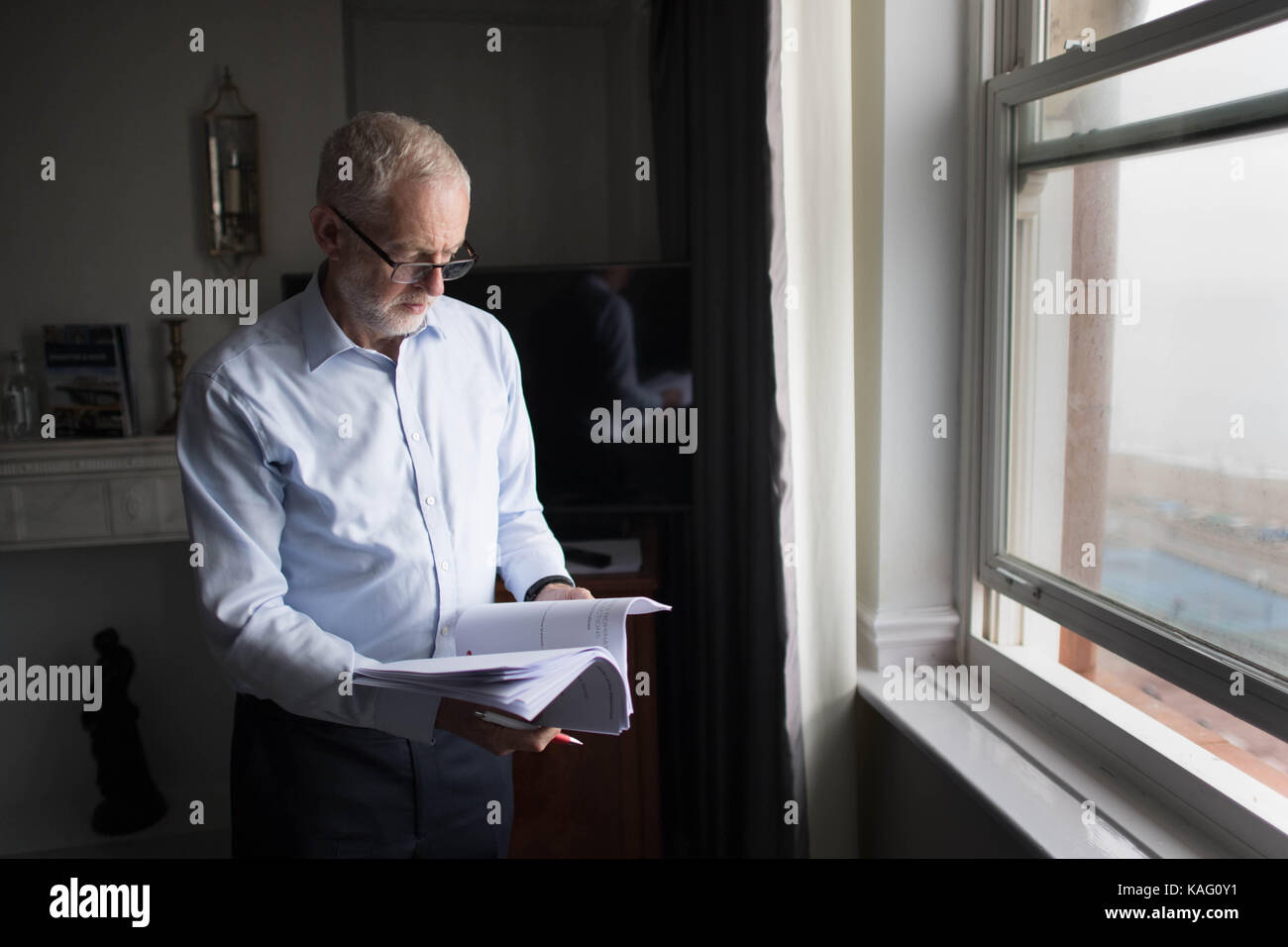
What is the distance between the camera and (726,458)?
2.25 m

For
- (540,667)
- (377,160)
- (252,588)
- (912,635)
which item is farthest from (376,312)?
(912,635)

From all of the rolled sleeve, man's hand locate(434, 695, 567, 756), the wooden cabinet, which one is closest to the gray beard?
the rolled sleeve

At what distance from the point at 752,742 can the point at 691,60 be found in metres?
1.56

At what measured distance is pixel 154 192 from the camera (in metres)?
2.88

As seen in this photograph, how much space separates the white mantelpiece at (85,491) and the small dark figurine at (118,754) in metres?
0.32

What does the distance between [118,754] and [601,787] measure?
157cm

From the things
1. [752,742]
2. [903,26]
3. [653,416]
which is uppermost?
[903,26]

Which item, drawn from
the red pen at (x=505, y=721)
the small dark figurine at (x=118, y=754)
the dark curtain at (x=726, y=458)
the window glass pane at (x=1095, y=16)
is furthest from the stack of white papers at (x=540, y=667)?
the small dark figurine at (x=118, y=754)

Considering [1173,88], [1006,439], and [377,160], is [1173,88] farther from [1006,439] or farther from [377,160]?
[377,160]

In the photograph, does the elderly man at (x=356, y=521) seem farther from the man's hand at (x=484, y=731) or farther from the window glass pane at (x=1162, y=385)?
the window glass pane at (x=1162, y=385)

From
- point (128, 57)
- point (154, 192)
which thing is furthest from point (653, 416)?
point (128, 57)

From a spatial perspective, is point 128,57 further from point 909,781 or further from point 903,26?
point 909,781

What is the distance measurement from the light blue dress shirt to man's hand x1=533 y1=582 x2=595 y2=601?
0.06 meters

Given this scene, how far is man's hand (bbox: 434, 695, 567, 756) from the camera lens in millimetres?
1230
